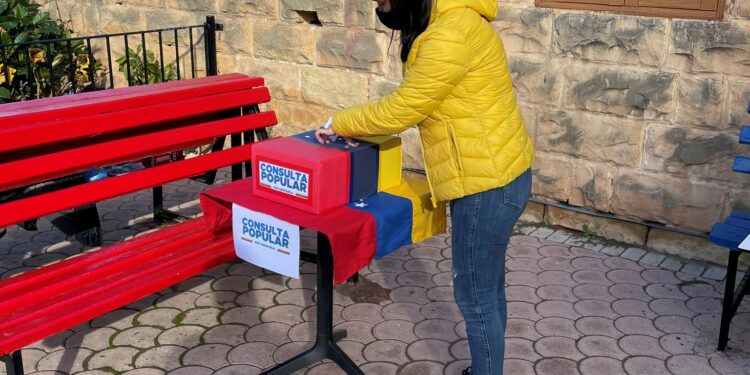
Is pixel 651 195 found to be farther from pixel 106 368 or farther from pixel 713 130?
pixel 106 368

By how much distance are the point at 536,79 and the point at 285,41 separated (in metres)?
2.21

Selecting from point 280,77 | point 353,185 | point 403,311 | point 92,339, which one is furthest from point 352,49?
point 92,339

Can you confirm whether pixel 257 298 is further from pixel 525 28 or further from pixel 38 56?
pixel 38 56

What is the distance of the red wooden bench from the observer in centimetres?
345

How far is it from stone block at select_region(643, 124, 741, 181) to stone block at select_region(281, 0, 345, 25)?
8.12 ft

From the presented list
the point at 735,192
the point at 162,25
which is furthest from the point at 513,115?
the point at 162,25

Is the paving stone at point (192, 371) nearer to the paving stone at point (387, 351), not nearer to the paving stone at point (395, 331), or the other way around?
the paving stone at point (387, 351)

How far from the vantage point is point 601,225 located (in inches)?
217

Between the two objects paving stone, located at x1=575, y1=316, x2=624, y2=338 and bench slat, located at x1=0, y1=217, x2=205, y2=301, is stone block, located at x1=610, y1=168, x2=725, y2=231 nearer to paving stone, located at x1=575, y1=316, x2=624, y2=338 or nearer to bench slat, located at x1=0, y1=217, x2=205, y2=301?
paving stone, located at x1=575, y1=316, x2=624, y2=338

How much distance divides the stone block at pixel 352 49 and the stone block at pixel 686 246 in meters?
2.27

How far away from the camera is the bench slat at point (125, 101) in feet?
12.2

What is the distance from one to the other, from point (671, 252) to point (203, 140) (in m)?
2.96

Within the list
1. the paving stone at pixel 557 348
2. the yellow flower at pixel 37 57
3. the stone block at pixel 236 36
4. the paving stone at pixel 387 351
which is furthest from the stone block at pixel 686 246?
the yellow flower at pixel 37 57

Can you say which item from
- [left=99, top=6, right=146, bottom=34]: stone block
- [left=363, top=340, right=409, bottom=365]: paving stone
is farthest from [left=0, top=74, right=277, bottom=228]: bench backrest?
[left=99, top=6, right=146, bottom=34]: stone block
